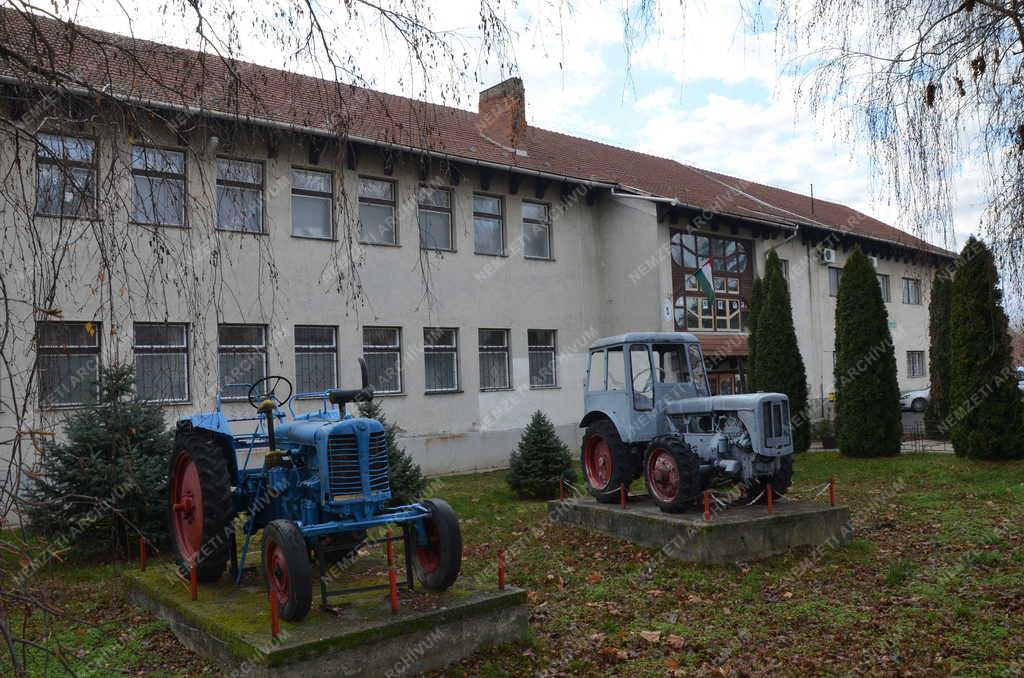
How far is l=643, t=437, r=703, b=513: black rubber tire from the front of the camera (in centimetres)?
912

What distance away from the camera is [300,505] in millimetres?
6234

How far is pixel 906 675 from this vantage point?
534 cm

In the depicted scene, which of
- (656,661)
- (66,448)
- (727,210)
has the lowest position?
(656,661)

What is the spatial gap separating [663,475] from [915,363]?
997 inches

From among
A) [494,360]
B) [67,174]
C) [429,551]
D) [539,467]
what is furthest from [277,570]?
[494,360]

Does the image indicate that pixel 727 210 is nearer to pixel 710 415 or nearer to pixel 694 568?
pixel 710 415

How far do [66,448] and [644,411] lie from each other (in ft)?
21.7

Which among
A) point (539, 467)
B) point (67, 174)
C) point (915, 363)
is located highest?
point (67, 174)

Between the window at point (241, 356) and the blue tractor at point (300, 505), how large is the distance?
756 centimetres

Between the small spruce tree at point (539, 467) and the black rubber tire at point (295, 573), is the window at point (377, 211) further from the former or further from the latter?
the black rubber tire at point (295, 573)

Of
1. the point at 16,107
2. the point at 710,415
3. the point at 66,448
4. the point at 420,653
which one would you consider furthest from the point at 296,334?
the point at 16,107

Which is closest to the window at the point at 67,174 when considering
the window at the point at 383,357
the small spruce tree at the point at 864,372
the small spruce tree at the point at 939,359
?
the window at the point at 383,357

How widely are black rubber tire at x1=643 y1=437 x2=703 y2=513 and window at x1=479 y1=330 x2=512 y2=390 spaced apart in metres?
8.91

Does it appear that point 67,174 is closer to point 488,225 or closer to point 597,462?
point 597,462
